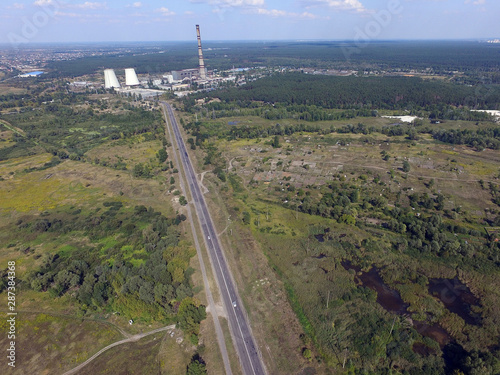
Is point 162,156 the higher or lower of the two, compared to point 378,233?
lower

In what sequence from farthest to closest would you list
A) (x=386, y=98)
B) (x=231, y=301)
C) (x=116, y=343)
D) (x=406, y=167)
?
(x=386, y=98)
(x=406, y=167)
(x=231, y=301)
(x=116, y=343)

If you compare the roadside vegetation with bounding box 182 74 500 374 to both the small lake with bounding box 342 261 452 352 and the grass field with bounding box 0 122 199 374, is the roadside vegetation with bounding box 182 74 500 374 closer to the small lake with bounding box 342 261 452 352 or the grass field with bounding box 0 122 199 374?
the small lake with bounding box 342 261 452 352

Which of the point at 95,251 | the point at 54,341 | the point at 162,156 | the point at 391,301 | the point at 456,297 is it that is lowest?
the point at 162,156

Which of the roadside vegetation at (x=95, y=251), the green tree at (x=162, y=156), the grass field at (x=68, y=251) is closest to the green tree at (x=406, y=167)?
the roadside vegetation at (x=95, y=251)

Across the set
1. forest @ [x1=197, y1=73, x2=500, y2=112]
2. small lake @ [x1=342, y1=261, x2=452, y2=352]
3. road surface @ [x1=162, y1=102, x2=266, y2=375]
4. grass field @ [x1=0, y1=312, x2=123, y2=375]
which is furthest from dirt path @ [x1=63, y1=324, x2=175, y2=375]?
forest @ [x1=197, y1=73, x2=500, y2=112]

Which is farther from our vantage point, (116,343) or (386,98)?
(386,98)

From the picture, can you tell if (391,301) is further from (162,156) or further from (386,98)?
(386,98)

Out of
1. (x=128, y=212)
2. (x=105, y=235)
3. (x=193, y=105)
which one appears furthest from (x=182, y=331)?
(x=193, y=105)

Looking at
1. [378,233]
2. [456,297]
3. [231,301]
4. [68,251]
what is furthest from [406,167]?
[68,251]

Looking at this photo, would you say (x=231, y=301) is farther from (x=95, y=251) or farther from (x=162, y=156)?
(x=162, y=156)

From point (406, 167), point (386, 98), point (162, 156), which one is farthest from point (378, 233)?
point (386, 98)

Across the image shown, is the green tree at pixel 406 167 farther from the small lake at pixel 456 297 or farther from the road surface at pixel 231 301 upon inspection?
the road surface at pixel 231 301

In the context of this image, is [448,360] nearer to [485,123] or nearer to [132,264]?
[132,264]

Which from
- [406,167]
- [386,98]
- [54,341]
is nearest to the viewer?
[54,341]
